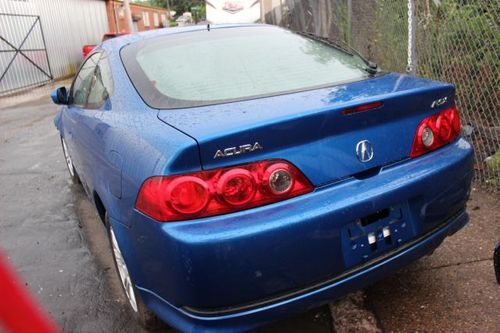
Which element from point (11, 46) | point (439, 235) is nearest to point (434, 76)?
point (439, 235)

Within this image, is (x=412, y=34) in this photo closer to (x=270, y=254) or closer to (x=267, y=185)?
(x=267, y=185)

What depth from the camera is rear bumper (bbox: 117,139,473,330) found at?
1.85 metres

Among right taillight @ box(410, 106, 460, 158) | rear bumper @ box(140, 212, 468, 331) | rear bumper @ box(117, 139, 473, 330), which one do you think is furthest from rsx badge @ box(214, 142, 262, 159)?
right taillight @ box(410, 106, 460, 158)

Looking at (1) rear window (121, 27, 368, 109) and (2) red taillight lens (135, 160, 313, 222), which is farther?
(1) rear window (121, 27, 368, 109)

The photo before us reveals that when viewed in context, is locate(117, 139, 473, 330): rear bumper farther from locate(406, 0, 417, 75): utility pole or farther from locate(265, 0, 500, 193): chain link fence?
locate(406, 0, 417, 75): utility pole

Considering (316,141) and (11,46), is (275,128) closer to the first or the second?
(316,141)

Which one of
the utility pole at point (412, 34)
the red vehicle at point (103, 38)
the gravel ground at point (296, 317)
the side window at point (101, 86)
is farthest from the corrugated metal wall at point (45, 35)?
the utility pole at point (412, 34)

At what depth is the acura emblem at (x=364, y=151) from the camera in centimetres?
211

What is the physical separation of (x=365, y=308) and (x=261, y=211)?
44.4 inches

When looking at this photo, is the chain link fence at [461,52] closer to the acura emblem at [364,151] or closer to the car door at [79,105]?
the acura emblem at [364,151]

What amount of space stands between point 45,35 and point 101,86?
17.4m

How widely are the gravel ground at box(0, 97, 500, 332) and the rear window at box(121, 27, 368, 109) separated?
1.20 meters

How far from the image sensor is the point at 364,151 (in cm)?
212

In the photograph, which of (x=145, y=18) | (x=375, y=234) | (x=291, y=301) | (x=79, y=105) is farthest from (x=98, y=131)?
(x=145, y=18)
